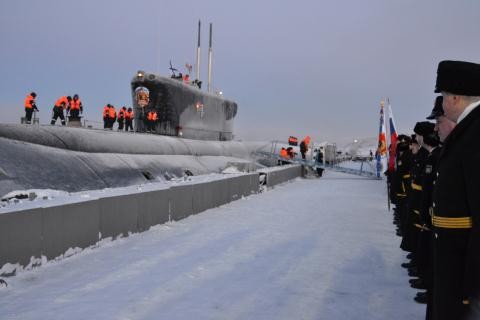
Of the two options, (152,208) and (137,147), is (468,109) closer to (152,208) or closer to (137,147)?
(152,208)

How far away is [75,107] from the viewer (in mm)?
17297

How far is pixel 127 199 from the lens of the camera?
784cm

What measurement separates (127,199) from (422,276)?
459 cm

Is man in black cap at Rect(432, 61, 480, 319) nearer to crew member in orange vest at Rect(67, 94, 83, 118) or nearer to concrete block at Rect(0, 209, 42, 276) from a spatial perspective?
concrete block at Rect(0, 209, 42, 276)

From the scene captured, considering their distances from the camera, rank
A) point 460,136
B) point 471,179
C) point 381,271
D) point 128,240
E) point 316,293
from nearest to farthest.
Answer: point 471,179, point 460,136, point 316,293, point 381,271, point 128,240

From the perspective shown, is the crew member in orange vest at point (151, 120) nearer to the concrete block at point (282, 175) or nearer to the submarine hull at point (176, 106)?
the submarine hull at point (176, 106)

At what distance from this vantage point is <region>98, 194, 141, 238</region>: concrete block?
7.15 meters

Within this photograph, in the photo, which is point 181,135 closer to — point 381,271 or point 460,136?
point 381,271

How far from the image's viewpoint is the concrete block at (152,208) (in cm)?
834

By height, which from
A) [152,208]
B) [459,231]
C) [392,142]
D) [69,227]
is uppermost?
[392,142]

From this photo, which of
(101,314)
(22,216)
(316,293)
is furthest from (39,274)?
(316,293)

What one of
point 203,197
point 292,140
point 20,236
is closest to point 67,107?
point 203,197

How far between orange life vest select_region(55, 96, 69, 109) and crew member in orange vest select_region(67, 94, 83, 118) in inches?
7.6

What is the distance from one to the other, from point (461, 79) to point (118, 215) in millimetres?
6170
